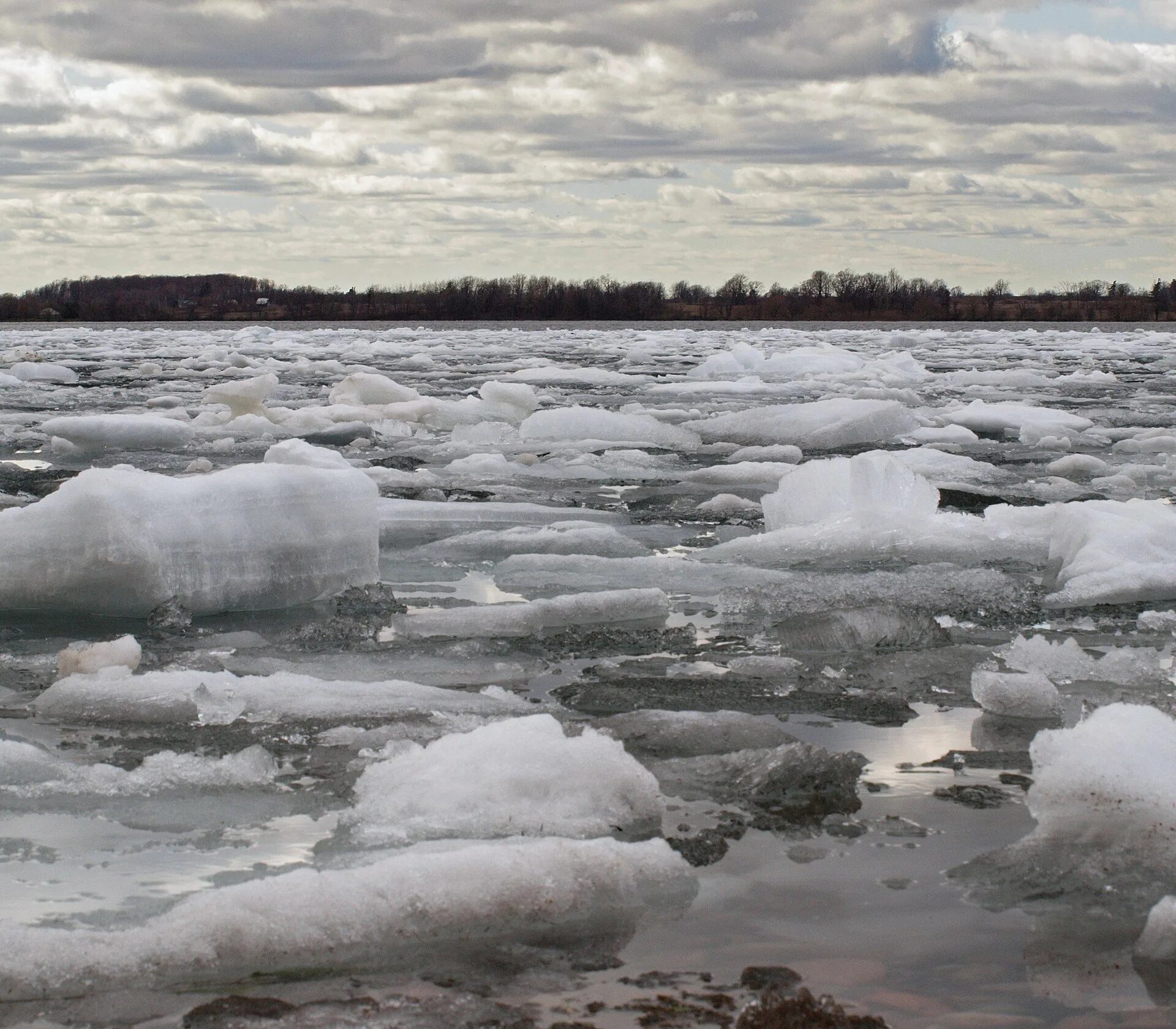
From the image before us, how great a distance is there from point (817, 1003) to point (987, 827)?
30.3 inches

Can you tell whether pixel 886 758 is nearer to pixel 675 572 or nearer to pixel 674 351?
pixel 675 572

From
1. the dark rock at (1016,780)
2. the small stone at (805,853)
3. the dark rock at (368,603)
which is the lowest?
the small stone at (805,853)

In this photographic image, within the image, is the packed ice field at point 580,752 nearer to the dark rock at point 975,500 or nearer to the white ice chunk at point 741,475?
the dark rock at point 975,500

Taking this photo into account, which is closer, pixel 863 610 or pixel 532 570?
pixel 863 610

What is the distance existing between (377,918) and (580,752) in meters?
0.59

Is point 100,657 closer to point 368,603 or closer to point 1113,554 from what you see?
point 368,603

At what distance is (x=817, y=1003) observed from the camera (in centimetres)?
168

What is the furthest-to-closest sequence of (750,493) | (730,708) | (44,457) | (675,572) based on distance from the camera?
(44,457), (750,493), (675,572), (730,708)

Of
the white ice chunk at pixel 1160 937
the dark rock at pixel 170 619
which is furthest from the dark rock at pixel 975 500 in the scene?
the white ice chunk at pixel 1160 937

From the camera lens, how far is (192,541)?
3867 mm

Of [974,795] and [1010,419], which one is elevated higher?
[1010,419]

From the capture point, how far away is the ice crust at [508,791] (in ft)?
7.39

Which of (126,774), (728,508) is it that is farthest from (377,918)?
(728,508)

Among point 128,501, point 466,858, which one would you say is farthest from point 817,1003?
point 128,501
